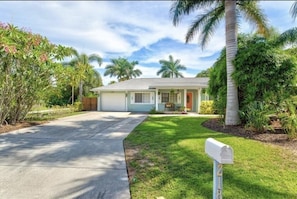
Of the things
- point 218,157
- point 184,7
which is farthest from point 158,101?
point 218,157

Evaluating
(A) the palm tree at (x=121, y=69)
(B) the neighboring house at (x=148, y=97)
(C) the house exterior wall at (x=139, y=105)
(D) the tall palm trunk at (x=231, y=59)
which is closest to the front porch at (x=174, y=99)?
(B) the neighboring house at (x=148, y=97)

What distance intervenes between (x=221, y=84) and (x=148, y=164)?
31.2 ft

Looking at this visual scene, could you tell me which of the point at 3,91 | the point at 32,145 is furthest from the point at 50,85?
the point at 32,145

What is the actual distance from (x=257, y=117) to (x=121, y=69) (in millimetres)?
38572

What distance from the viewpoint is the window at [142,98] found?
27.0m

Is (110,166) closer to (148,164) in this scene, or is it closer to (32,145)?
(148,164)

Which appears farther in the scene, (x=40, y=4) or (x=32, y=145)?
(x=40, y=4)

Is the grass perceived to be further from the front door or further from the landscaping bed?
the front door

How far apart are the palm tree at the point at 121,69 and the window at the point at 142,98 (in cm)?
1999

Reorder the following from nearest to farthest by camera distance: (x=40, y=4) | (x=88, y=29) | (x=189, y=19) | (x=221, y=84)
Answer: (x=40, y=4), (x=221, y=84), (x=189, y=19), (x=88, y=29)

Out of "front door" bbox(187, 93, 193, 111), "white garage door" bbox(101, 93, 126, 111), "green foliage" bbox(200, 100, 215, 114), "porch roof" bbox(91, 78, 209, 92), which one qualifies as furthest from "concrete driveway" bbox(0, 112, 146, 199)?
"front door" bbox(187, 93, 193, 111)

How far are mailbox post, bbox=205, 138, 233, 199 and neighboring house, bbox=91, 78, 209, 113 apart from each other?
2137 centimetres

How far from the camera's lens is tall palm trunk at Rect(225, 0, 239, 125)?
11.7 m

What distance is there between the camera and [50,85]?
49.7 ft
